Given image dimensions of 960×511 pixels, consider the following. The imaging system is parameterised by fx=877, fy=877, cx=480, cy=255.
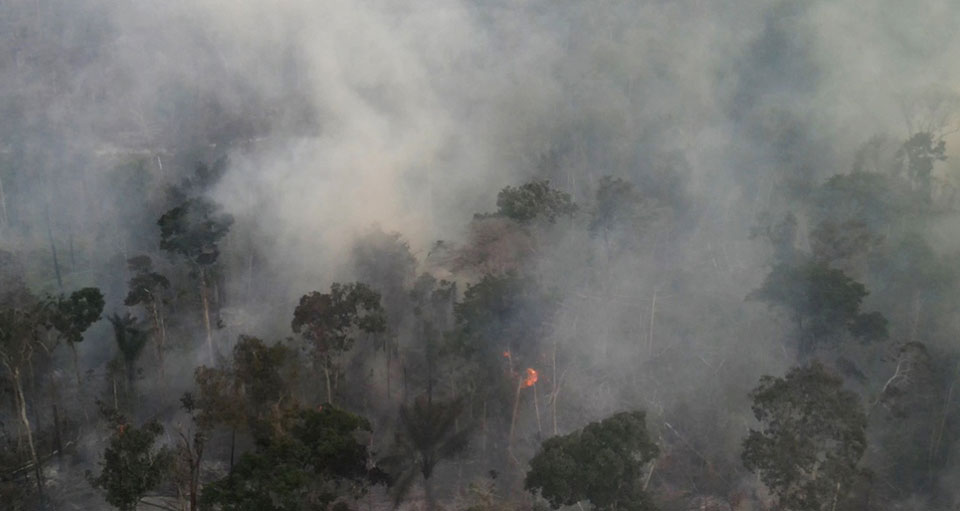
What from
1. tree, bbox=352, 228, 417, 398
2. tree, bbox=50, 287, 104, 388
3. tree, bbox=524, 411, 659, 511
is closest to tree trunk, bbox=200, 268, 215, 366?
tree, bbox=50, 287, 104, 388

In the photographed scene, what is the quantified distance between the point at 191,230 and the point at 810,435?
24528 millimetres

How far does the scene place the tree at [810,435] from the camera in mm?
21766

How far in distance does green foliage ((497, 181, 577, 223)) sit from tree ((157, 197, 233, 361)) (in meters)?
11.7

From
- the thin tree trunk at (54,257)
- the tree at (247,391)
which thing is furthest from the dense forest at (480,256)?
the thin tree trunk at (54,257)

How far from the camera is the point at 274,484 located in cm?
1894

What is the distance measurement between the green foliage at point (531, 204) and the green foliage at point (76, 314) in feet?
49.9

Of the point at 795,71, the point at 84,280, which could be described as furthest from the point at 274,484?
the point at 795,71

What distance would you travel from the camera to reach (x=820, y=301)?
28.0m

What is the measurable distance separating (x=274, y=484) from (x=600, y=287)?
21545 millimetres

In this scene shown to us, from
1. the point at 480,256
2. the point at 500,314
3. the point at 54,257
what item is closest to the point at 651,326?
the point at 480,256

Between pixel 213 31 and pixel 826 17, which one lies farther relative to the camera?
pixel 213 31

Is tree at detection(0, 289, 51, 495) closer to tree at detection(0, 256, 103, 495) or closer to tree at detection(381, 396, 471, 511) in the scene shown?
tree at detection(0, 256, 103, 495)

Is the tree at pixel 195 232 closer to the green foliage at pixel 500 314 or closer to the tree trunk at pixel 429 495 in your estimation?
the green foliage at pixel 500 314

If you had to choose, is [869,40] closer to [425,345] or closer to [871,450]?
[871,450]
